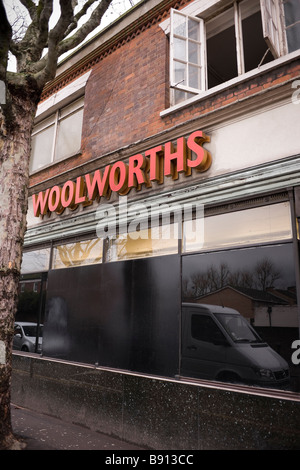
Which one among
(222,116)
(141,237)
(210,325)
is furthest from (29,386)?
(222,116)

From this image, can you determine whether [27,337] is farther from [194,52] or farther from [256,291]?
[194,52]

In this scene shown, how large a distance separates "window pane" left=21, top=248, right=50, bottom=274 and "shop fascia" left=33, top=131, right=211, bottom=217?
96 centimetres

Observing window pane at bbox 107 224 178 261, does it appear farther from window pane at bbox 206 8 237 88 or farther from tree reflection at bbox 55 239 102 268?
window pane at bbox 206 8 237 88

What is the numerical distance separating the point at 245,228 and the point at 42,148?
6838mm

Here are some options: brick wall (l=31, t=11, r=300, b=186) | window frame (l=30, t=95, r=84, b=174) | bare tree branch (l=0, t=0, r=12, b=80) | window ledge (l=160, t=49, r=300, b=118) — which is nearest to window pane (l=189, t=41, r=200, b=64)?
brick wall (l=31, t=11, r=300, b=186)

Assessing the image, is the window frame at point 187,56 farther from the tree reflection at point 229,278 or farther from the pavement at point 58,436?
the pavement at point 58,436

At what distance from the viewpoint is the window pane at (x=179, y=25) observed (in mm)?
6293

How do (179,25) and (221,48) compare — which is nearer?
(179,25)

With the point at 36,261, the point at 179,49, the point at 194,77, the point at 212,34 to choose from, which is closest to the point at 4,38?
the point at 179,49

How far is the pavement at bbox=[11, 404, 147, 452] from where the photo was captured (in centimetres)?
503

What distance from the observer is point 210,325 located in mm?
5129

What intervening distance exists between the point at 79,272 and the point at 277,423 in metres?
4.50

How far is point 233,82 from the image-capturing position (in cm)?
Result: 568

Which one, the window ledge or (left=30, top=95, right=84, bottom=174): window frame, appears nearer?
the window ledge
